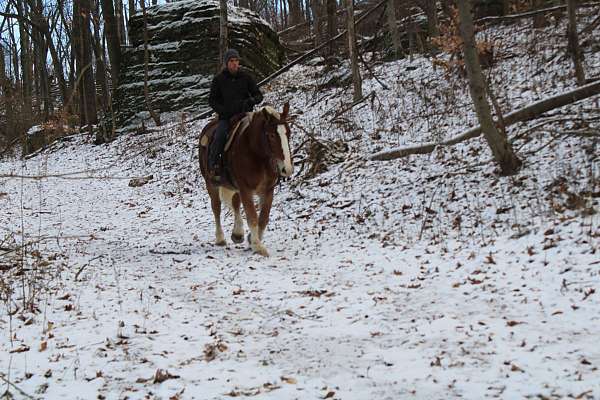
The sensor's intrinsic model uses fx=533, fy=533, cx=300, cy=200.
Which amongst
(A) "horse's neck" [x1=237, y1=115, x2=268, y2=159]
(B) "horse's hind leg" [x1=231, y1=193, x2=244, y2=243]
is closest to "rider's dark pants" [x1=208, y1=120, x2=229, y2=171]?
(A) "horse's neck" [x1=237, y1=115, x2=268, y2=159]

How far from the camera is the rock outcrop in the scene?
23672mm

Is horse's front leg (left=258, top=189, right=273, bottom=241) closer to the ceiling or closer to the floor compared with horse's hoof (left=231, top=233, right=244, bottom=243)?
closer to the ceiling

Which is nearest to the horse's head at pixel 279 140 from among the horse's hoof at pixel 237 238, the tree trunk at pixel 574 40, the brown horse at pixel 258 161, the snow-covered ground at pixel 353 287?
the brown horse at pixel 258 161

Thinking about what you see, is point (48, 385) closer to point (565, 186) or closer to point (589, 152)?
point (565, 186)

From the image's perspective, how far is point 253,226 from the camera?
804 cm

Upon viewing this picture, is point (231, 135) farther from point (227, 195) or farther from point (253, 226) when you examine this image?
point (253, 226)

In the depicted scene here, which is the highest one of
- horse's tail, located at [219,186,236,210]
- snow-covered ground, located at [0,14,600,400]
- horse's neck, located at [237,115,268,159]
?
horse's neck, located at [237,115,268,159]

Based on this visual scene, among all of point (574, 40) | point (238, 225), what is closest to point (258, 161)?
point (238, 225)

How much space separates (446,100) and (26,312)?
35.1ft

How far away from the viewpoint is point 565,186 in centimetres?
715

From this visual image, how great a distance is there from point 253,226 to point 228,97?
2297mm

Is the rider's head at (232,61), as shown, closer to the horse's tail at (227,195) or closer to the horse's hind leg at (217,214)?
the horse's tail at (227,195)

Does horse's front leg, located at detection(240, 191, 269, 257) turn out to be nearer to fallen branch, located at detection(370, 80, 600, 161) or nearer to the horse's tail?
the horse's tail

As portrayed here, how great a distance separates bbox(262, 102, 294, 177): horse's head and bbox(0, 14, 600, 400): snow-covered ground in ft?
4.33
